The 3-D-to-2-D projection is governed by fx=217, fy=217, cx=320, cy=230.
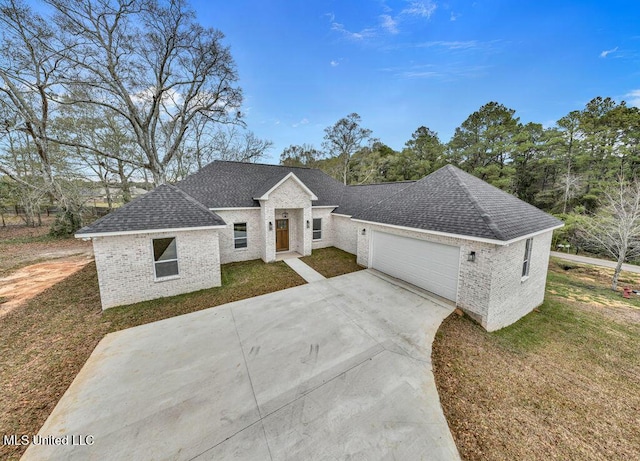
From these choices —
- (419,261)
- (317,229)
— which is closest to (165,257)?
(317,229)

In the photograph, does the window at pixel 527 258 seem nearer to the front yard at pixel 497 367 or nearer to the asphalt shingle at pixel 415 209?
the asphalt shingle at pixel 415 209

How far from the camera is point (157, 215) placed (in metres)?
7.94

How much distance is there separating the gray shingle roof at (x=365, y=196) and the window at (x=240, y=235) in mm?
6390

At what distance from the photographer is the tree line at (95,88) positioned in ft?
35.9

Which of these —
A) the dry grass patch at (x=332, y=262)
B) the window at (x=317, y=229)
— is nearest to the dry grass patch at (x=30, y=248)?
the dry grass patch at (x=332, y=262)

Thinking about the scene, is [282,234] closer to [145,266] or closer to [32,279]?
[145,266]

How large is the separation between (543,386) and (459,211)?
5009 millimetres

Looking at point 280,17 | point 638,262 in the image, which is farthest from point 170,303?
point 638,262

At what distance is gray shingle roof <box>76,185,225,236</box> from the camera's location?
720cm

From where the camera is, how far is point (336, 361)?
4914 millimetres

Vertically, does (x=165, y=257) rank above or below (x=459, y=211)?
below

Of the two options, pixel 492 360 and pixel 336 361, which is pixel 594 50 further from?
pixel 336 361

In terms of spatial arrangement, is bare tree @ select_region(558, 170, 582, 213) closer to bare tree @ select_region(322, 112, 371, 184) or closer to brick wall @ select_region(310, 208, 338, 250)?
bare tree @ select_region(322, 112, 371, 184)

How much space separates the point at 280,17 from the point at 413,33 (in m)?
8.75
